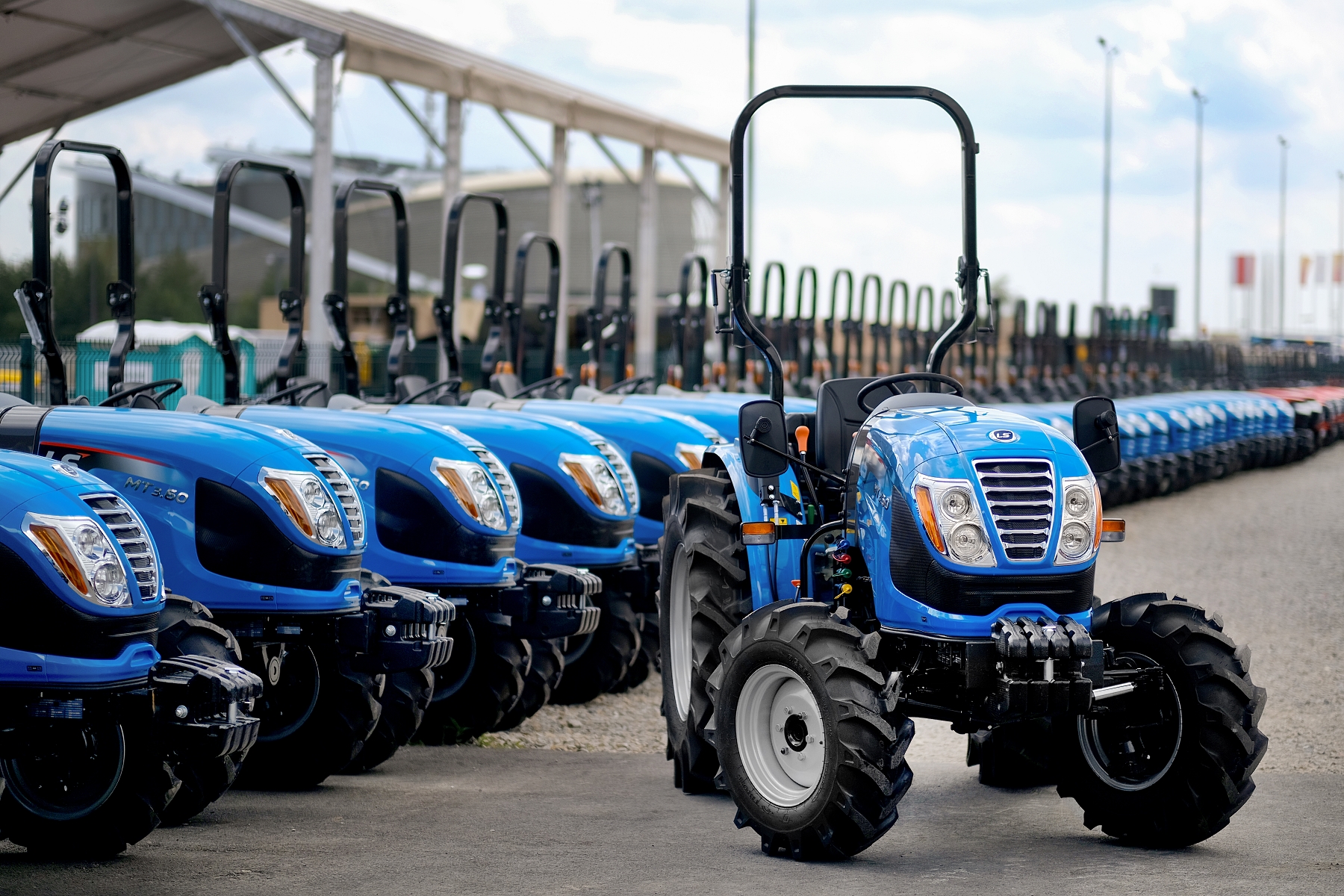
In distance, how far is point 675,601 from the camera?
7.81 metres

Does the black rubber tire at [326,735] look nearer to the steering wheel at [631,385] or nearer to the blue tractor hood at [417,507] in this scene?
the blue tractor hood at [417,507]

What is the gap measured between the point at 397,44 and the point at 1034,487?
17.8 metres

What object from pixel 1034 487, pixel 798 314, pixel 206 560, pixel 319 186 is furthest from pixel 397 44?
pixel 1034 487

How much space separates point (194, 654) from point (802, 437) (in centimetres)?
253

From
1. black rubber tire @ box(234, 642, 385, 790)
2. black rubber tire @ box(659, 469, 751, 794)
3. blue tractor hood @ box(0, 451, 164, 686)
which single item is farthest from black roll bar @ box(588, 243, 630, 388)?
blue tractor hood @ box(0, 451, 164, 686)

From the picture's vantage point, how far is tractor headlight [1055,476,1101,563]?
5.81 meters

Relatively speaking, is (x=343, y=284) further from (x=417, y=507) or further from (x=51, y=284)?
(x=417, y=507)

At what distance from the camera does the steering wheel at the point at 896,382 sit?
6.57 metres

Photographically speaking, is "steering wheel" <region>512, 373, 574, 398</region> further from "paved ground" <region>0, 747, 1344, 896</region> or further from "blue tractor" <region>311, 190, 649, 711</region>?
"paved ground" <region>0, 747, 1344, 896</region>

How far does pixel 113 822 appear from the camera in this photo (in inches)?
226

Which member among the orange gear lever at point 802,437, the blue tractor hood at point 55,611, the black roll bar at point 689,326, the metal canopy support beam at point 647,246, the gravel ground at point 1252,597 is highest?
the metal canopy support beam at point 647,246

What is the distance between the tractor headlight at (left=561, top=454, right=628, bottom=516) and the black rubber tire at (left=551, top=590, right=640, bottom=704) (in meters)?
0.55

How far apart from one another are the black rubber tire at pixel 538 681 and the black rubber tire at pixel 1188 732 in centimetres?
327

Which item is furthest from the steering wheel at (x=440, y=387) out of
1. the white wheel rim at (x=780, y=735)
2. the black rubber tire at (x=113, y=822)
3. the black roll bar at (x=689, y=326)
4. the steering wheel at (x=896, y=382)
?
the black rubber tire at (x=113, y=822)
